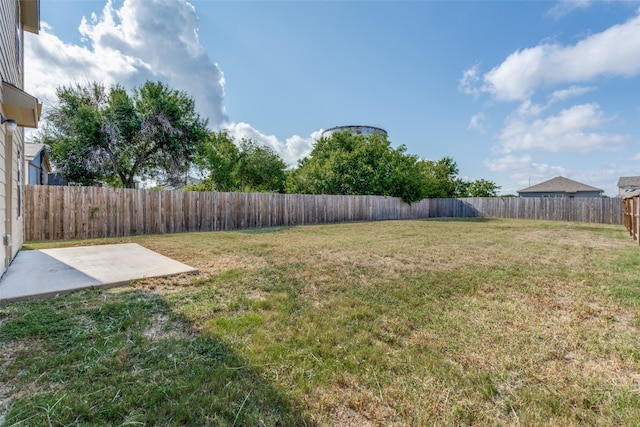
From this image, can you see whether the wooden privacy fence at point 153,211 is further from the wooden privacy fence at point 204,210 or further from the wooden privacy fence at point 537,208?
the wooden privacy fence at point 537,208

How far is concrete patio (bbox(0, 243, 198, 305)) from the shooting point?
292 cm

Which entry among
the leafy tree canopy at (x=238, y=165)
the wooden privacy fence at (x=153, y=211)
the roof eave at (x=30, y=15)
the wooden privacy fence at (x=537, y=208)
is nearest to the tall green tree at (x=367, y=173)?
the leafy tree canopy at (x=238, y=165)

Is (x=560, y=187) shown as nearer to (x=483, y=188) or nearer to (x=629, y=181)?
(x=483, y=188)

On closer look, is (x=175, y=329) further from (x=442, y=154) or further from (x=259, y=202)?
(x=442, y=154)

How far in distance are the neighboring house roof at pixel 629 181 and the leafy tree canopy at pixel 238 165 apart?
3704 centimetres

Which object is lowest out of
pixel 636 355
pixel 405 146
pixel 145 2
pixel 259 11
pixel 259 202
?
pixel 636 355

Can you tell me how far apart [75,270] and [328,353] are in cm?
382

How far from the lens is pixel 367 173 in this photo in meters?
17.2

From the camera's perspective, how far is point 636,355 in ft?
6.20

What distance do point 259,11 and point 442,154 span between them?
22.6m

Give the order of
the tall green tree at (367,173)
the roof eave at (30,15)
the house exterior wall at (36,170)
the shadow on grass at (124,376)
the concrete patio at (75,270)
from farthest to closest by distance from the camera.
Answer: the tall green tree at (367,173)
the house exterior wall at (36,170)
the roof eave at (30,15)
the concrete patio at (75,270)
the shadow on grass at (124,376)

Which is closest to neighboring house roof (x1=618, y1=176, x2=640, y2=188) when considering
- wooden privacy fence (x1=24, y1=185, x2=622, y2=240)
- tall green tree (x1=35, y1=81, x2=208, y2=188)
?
wooden privacy fence (x1=24, y1=185, x2=622, y2=240)

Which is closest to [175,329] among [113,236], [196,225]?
[113,236]

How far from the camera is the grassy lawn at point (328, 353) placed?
135 centimetres
